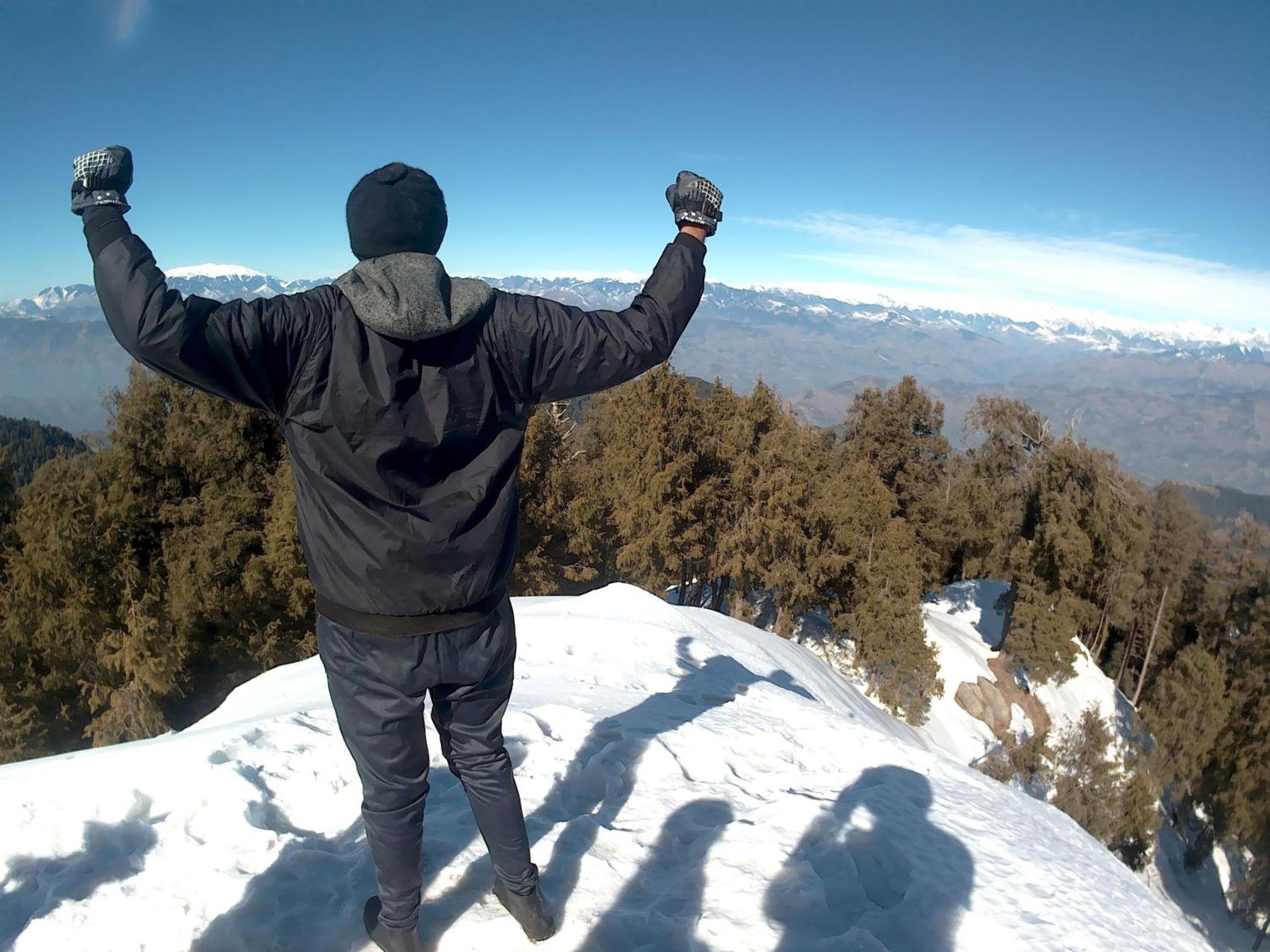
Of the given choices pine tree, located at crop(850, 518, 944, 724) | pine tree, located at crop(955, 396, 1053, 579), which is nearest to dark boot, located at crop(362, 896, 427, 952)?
pine tree, located at crop(850, 518, 944, 724)

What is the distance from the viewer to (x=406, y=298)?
2.15m

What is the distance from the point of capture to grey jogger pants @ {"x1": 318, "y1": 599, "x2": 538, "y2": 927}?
2543mm

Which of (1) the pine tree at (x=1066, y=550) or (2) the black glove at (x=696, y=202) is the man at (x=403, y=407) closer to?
(2) the black glove at (x=696, y=202)

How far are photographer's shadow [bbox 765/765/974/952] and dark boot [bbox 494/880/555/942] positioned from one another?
1.13 m

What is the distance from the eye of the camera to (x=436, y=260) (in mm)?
2309

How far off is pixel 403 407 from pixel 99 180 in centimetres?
108

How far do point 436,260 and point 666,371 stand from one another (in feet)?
69.7

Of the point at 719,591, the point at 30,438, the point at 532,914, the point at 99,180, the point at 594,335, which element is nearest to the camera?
the point at 99,180

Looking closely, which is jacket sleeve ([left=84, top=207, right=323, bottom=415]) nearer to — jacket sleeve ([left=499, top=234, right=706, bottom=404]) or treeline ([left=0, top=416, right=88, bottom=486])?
jacket sleeve ([left=499, top=234, right=706, bottom=404])

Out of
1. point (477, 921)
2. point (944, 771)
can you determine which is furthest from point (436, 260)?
point (944, 771)

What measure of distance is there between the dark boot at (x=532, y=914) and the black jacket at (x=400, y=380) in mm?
1427

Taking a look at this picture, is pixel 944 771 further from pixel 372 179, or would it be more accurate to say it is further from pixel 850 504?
pixel 850 504

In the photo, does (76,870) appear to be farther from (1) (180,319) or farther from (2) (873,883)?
(2) (873,883)

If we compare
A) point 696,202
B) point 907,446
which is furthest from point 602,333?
point 907,446
